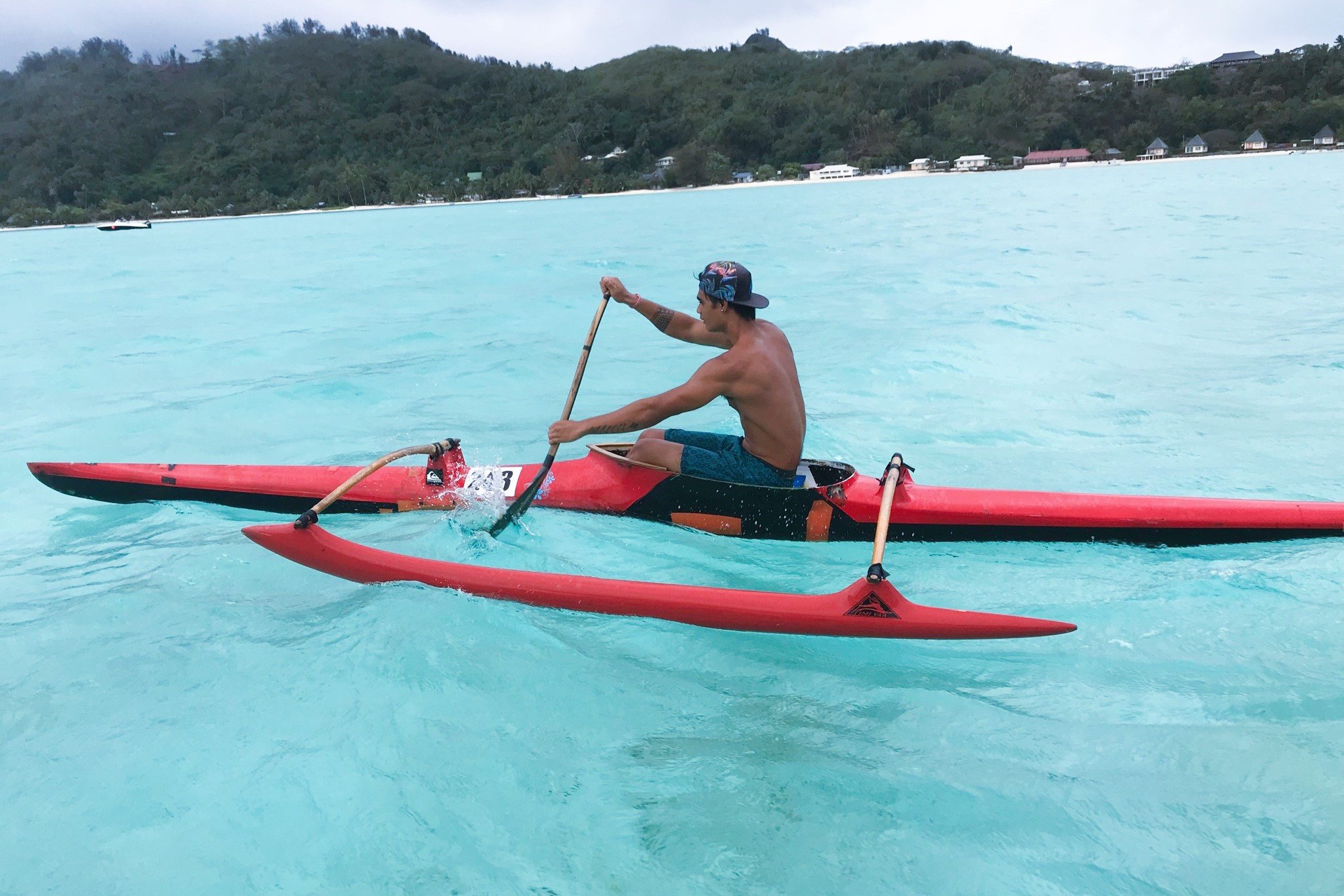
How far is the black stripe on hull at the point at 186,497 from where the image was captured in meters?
5.27

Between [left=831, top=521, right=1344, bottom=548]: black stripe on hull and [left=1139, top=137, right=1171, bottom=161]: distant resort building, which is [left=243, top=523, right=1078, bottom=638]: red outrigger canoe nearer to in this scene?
[left=831, top=521, right=1344, bottom=548]: black stripe on hull

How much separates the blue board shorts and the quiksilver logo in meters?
→ 1.04

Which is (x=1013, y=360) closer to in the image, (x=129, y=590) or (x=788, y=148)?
(x=129, y=590)

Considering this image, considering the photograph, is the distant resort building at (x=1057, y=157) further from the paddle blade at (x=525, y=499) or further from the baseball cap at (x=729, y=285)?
the paddle blade at (x=525, y=499)

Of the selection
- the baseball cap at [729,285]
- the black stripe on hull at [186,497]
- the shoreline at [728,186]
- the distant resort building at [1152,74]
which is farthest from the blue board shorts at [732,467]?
the distant resort building at [1152,74]

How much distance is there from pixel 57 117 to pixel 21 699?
349 feet

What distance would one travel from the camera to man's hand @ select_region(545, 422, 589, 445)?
175 inches

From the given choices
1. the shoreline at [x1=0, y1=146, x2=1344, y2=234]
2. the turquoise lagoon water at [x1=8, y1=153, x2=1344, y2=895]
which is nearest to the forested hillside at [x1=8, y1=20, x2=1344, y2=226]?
the shoreline at [x1=0, y1=146, x2=1344, y2=234]

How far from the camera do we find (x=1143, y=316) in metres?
11.5

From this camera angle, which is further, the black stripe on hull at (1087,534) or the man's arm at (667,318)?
the man's arm at (667,318)

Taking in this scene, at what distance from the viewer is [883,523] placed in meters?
3.67

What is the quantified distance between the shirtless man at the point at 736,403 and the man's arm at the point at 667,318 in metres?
0.70

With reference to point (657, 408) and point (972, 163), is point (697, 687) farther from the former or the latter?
point (972, 163)

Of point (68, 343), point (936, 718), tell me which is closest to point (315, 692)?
point (936, 718)
